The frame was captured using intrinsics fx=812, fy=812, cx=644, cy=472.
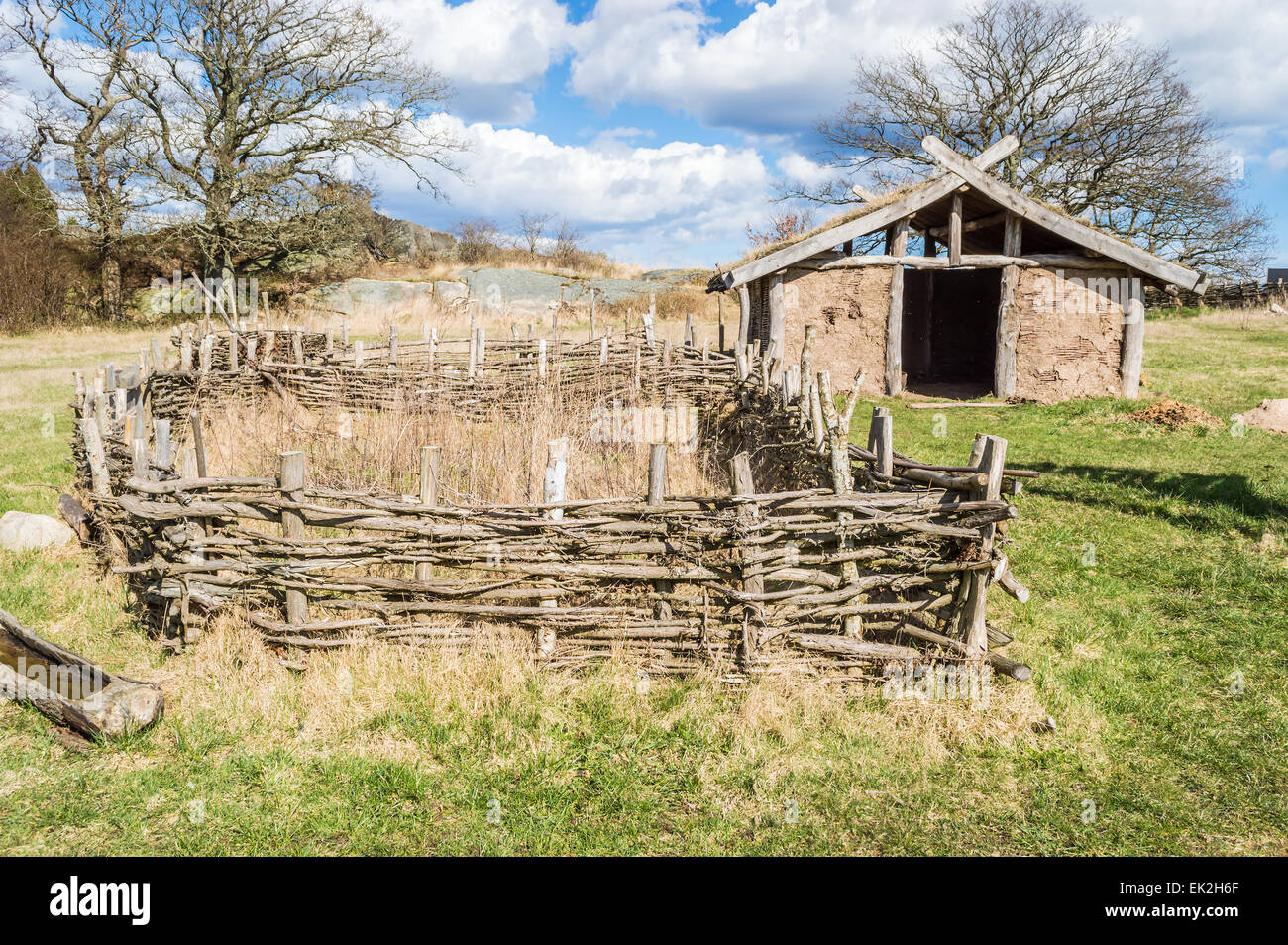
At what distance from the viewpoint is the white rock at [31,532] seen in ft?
21.1

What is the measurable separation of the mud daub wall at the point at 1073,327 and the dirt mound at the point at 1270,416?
77.4 inches

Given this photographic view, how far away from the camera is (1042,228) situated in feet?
41.5

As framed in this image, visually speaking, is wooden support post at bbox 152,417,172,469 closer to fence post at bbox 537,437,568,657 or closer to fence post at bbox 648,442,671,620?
fence post at bbox 537,437,568,657

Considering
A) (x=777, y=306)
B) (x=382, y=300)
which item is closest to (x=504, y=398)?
(x=777, y=306)

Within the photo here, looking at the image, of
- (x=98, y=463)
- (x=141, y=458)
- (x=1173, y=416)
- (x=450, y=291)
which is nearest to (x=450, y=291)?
(x=450, y=291)

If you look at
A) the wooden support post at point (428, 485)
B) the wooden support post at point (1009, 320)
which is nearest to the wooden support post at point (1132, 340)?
the wooden support post at point (1009, 320)

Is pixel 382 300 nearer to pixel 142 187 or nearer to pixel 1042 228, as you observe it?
pixel 142 187

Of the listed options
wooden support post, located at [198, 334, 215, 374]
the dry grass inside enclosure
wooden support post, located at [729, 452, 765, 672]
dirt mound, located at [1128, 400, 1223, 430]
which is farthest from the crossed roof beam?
wooden support post, located at [729, 452, 765, 672]

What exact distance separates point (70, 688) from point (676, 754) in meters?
3.01

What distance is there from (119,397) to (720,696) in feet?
21.3

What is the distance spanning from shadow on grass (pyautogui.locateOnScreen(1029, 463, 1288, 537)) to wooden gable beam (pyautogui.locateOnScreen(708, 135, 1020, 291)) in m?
4.94

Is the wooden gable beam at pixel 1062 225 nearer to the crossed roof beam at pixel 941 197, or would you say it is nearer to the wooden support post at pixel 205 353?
the crossed roof beam at pixel 941 197

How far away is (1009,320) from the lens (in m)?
12.5

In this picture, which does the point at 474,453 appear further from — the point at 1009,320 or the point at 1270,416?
the point at 1270,416
